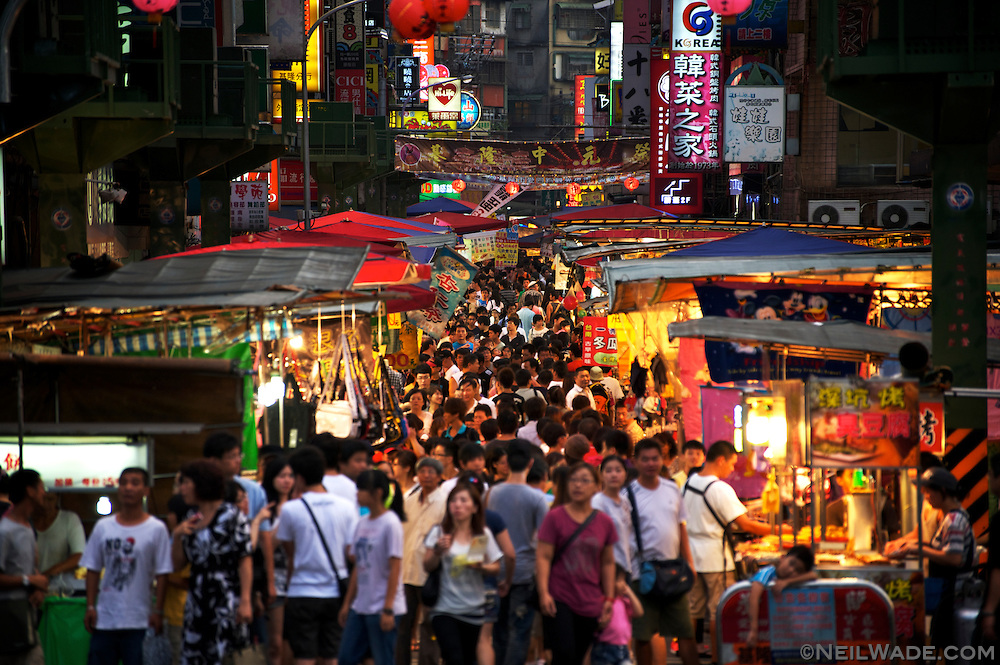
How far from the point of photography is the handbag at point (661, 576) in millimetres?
7461

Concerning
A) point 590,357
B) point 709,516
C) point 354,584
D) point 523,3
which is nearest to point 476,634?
point 354,584

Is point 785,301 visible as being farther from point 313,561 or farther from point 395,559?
point 313,561

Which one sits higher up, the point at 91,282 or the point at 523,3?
the point at 523,3

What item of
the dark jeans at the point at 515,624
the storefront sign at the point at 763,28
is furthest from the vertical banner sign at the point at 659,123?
the dark jeans at the point at 515,624

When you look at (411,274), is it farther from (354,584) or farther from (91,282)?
(354,584)

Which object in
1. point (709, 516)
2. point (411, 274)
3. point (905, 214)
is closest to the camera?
point (709, 516)

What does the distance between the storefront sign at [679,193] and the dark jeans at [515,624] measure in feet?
69.7

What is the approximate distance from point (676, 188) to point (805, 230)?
928cm

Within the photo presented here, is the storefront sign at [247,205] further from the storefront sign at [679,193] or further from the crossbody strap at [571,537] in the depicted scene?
the crossbody strap at [571,537]

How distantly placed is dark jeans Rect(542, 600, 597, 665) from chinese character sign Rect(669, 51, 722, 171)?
19.5 meters

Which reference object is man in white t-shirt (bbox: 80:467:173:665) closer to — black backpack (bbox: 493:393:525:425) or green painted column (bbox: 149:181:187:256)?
black backpack (bbox: 493:393:525:425)

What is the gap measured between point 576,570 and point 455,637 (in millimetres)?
835

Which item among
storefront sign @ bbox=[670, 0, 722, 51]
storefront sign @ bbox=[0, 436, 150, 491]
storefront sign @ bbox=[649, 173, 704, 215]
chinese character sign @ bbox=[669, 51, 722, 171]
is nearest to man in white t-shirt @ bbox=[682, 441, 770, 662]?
storefront sign @ bbox=[0, 436, 150, 491]

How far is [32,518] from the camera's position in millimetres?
7195
